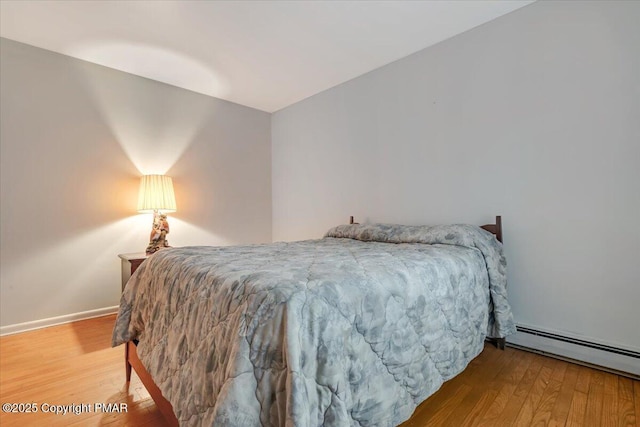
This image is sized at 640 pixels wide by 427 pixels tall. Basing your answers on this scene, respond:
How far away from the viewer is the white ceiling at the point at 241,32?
2031mm

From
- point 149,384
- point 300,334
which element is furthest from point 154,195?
point 300,334

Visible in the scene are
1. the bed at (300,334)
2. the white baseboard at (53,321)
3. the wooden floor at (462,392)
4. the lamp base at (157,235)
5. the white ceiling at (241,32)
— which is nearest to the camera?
the bed at (300,334)

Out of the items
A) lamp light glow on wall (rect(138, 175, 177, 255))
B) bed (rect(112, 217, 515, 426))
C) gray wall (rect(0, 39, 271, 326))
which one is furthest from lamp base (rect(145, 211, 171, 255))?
bed (rect(112, 217, 515, 426))

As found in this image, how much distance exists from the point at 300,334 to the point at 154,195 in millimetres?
2514

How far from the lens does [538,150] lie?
1943mm

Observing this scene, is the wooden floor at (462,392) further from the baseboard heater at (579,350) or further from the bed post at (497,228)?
the bed post at (497,228)

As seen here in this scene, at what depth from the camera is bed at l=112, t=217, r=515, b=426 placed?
0.78 meters

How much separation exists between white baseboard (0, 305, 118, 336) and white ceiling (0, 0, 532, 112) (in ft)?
7.37

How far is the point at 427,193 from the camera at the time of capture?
99.2 inches

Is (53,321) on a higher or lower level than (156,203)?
lower

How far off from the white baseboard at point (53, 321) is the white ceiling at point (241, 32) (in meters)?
2.25

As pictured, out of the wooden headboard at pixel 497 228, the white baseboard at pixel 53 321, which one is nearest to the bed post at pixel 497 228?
the wooden headboard at pixel 497 228

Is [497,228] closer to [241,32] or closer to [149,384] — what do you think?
[149,384]

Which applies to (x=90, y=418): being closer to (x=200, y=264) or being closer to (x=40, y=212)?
(x=200, y=264)
